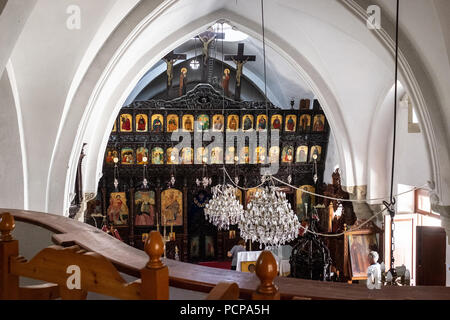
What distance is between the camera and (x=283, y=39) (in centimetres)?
1035

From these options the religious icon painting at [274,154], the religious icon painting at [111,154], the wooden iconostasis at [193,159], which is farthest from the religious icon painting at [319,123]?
the religious icon painting at [111,154]

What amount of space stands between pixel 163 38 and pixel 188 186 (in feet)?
16.7

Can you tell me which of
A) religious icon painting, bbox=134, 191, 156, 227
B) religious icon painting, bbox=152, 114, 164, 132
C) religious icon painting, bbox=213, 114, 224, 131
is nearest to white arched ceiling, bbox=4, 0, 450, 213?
religious icon painting, bbox=152, 114, 164, 132

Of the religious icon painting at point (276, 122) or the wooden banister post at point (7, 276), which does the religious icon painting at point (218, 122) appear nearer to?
the religious icon painting at point (276, 122)

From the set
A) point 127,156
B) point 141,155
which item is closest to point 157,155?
point 141,155

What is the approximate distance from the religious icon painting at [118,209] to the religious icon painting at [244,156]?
3.61 meters

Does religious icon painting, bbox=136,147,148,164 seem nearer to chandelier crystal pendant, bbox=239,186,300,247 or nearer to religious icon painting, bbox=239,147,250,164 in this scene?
religious icon painting, bbox=239,147,250,164

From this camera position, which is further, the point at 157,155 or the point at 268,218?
the point at 157,155

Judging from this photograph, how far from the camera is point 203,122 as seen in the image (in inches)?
494

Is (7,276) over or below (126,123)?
below

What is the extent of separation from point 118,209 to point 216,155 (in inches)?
131

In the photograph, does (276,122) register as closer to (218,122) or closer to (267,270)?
(218,122)

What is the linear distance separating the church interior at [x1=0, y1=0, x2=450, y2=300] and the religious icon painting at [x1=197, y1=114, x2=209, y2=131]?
Result: 0.06 m

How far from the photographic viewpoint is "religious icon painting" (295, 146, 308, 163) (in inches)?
522
